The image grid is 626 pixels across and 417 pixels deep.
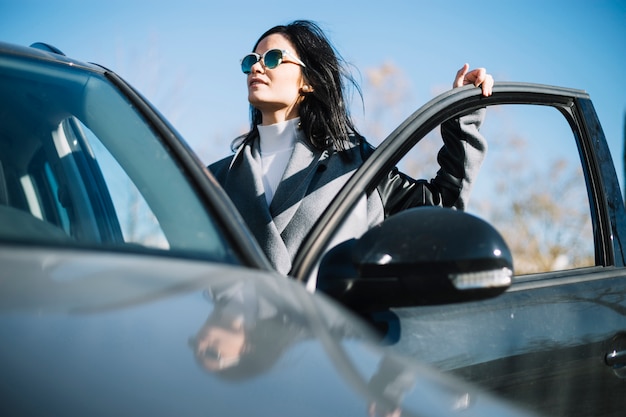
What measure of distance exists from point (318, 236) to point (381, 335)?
0.83ft

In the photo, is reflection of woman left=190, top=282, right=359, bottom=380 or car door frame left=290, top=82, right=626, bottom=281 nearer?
reflection of woman left=190, top=282, right=359, bottom=380

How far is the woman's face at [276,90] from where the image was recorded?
2961 mm

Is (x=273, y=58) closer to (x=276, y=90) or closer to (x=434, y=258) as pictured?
(x=276, y=90)

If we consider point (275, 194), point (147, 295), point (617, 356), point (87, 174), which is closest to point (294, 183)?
point (275, 194)

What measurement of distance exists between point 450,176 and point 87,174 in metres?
1.15

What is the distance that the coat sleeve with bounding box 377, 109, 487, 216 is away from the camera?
2.24 metres

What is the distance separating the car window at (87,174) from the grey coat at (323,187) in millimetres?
644

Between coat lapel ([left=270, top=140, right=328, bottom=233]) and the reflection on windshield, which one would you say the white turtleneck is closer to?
coat lapel ([left=270, top=140, right=328, bottom=233])

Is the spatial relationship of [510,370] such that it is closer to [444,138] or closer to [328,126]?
[444,138]

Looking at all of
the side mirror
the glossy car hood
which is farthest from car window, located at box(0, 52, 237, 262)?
the side mirror

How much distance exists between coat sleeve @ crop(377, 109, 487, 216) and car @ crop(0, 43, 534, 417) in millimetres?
946

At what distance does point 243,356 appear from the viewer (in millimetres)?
853

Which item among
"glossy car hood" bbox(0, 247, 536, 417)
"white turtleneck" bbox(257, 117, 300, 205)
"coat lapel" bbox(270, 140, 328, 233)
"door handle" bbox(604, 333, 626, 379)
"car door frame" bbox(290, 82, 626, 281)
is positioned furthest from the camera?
"white turtleneck" bbox(257, 117, 300, 205)

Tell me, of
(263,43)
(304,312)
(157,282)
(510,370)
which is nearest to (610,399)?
(510,370)
